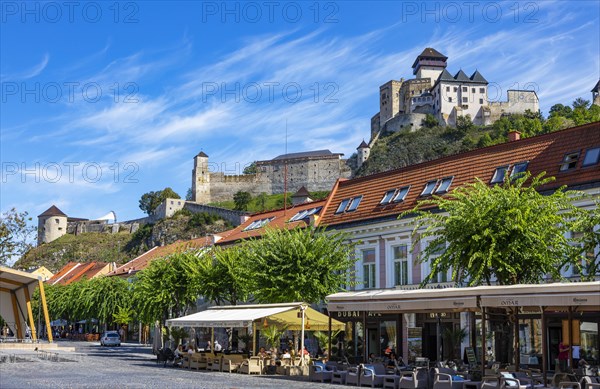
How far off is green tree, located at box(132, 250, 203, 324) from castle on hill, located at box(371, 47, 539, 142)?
117 meters

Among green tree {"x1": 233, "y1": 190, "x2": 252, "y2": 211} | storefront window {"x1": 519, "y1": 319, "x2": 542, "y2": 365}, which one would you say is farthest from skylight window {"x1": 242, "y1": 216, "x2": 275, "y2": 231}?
green tree {"x1": 233, "y1": 190, "x2": 252, "y2": 211}

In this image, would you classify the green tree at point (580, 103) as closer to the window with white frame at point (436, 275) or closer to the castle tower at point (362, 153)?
the castle tower at point (362, 153)

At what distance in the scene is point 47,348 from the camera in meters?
48.7

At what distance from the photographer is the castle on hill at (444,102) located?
525ft

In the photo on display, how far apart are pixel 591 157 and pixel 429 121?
5120 inches

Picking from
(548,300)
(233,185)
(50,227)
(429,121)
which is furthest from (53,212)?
(548,300)

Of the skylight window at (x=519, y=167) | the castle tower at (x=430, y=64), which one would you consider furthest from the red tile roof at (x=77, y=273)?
the castle tower at (x=430, y=64)

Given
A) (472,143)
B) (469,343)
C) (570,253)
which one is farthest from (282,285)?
(472,143)

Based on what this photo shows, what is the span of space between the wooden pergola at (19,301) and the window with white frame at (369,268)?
2310 cm

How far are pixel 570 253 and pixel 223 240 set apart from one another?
3144 cm

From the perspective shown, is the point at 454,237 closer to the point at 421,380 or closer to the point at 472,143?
the point at 421,380

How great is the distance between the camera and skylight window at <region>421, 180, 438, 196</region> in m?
37.7

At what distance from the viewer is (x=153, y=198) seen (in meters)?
169

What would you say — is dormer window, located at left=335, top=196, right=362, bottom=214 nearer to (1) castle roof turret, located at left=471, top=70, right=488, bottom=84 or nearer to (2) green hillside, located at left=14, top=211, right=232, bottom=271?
(2) green hillside, located at left=14, top=211, right=232, bottom=271
